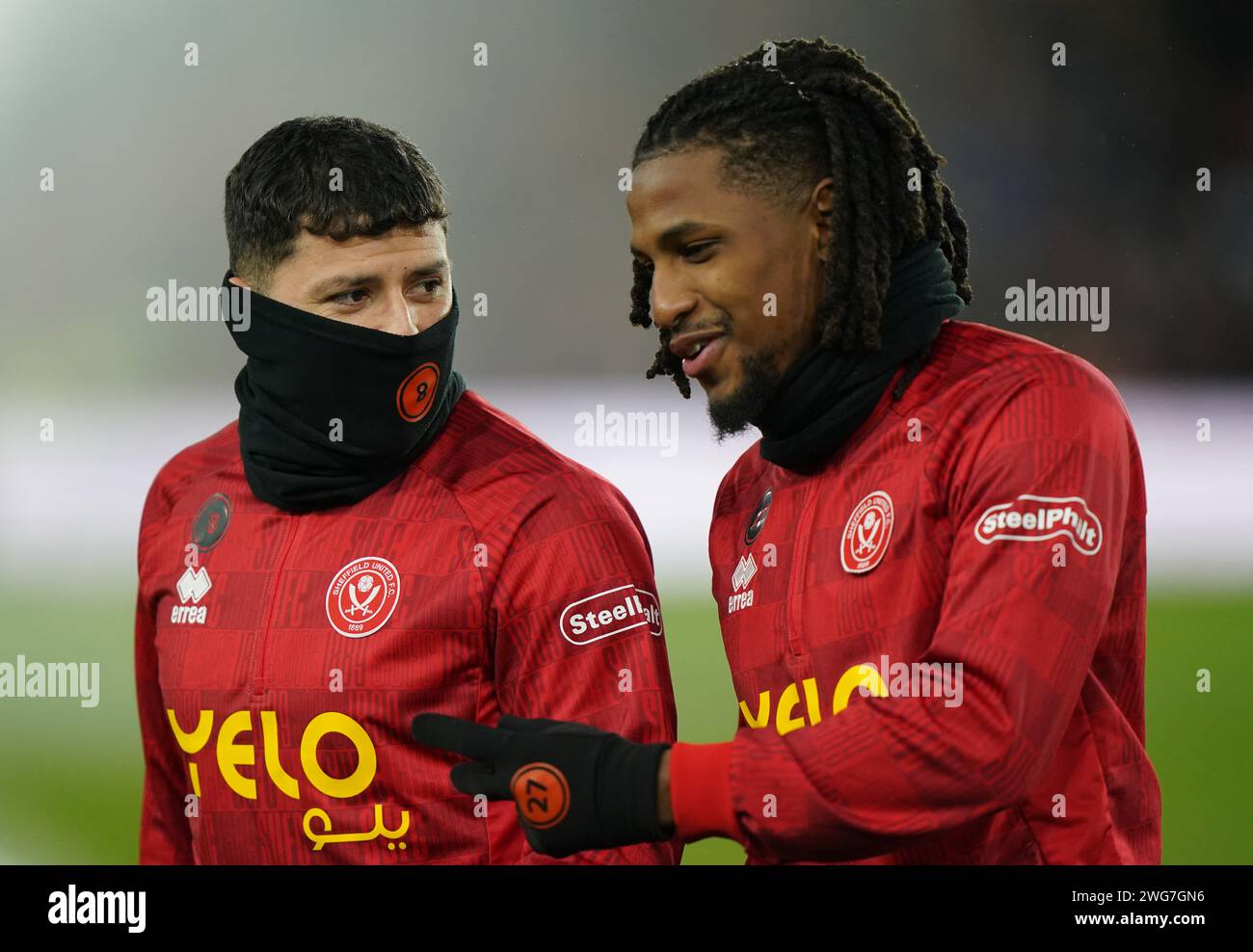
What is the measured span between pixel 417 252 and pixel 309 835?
87 centimetres

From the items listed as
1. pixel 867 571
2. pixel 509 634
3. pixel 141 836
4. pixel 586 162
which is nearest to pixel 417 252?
pixel 509 634

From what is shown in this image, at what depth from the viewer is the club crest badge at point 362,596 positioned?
2.17 m

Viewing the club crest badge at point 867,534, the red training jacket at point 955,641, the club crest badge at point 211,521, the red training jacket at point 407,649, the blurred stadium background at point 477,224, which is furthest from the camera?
the blurred stadium background at point 477,224

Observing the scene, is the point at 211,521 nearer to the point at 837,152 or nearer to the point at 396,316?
the point at 396,316

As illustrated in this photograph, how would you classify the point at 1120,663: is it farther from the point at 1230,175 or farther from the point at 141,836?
the point at 1230,175

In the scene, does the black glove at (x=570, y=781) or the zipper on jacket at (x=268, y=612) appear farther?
the zipper on jacket at (x=268, y=612)

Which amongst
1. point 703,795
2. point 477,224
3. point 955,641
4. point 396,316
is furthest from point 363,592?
point 477,224

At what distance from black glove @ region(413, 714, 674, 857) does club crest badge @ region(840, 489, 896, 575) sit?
36cm

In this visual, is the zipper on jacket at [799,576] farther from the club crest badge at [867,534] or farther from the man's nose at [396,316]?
the man's nose at [396,316]

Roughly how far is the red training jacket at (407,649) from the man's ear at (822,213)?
0.51 meters

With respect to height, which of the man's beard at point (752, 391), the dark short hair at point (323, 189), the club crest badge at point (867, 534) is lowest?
the club crest badge at point (867, 534)

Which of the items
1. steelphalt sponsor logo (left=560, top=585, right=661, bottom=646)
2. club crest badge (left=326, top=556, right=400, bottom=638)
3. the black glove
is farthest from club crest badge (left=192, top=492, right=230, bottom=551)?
the black glove

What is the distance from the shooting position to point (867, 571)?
6.28 ft

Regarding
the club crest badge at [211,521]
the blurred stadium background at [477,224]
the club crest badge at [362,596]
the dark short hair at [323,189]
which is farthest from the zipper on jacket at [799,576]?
the blurred stadium background at [477,224]
